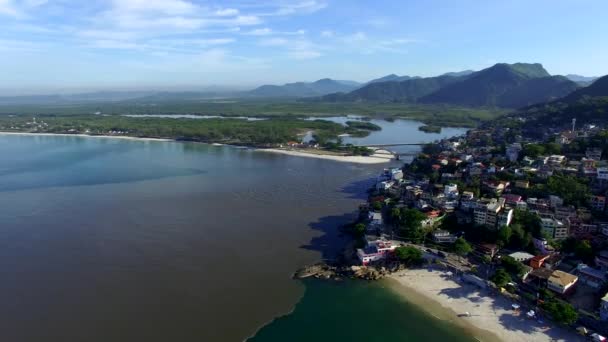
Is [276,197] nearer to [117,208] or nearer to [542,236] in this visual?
[117,208]

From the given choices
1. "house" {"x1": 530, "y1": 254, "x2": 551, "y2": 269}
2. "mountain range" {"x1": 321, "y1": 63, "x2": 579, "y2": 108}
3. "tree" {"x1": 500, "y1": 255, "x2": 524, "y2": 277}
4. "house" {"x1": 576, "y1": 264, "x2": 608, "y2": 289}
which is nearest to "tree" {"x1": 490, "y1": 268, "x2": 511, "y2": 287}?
"tree" {"x1": 500, "y1": 255, "x2": 524, "y2": 277}

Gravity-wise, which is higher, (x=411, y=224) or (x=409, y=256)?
(x=411, y=224)

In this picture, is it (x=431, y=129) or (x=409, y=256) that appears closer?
(x=409, y=256)

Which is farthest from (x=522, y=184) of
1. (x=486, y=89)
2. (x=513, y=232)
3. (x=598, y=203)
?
(x=486, y=89)

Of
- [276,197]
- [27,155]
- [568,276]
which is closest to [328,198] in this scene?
[276,197]

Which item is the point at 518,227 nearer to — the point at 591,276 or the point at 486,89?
the point at 591,276

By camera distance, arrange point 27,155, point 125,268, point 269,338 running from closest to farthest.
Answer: point 269,338 → point 125,268 → point 27,155
